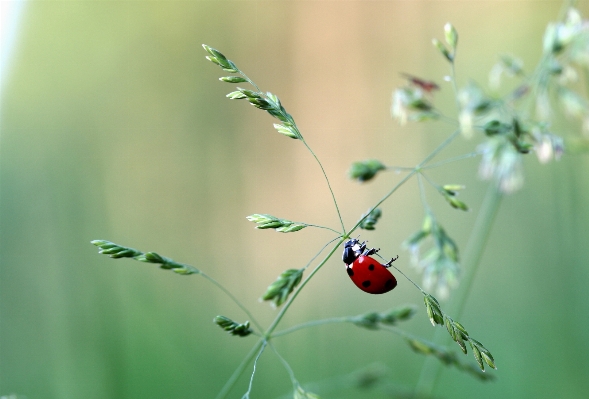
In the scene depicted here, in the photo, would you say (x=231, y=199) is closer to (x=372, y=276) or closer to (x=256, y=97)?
(x=372, y=276)

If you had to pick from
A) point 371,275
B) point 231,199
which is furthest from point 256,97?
point 231,199

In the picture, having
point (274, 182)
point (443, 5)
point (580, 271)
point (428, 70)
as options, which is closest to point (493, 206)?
point (580, 271)

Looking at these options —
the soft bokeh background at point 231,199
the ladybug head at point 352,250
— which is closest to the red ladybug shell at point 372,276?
the ladybug head at point 352,250

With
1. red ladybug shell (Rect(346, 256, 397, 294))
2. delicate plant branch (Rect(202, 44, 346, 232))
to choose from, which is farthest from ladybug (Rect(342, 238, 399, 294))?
delicate plant branch (Rect(202, 44, 346, 232))

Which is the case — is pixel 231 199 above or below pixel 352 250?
above

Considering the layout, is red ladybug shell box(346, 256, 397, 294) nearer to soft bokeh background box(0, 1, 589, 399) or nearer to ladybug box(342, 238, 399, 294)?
ladybug box(342, 238, 399, 294)

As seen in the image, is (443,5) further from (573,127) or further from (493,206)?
(493,206)
